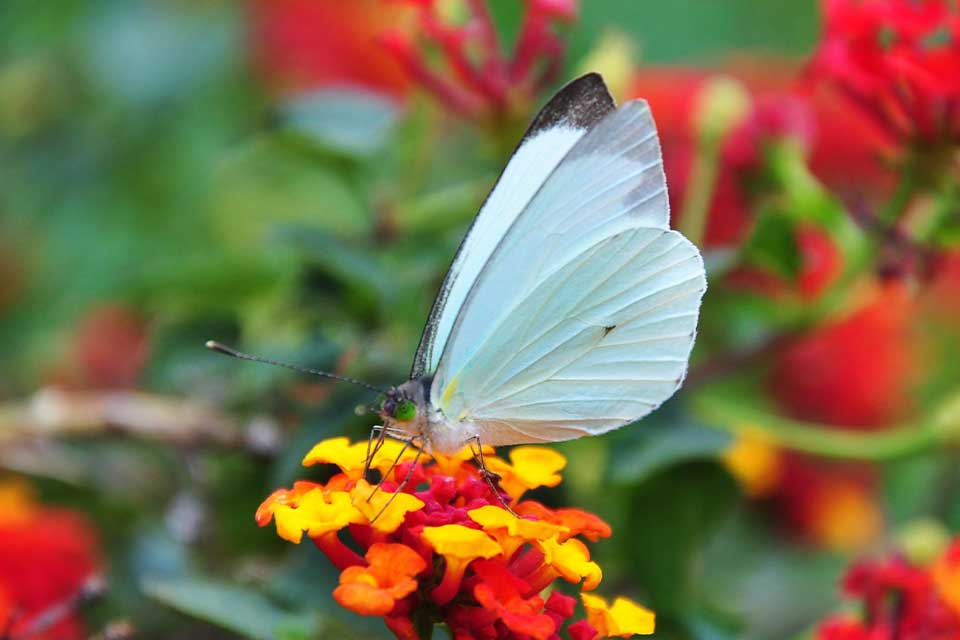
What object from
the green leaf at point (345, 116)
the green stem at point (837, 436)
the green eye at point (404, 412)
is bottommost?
the green eye at point (404, 412)

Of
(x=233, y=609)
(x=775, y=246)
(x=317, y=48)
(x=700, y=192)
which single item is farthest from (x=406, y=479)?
(x=317, y=48)

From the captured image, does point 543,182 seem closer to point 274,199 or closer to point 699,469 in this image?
point 699,469

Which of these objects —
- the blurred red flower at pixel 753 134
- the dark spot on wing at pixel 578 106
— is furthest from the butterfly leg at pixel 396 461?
the blurred red flower at pixel 753 134

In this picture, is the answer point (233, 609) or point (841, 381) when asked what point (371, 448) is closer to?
point (233, 609)

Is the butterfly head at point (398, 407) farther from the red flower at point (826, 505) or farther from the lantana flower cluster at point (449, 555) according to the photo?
the red flower at point (826, 505)

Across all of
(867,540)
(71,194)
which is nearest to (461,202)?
(867,540)

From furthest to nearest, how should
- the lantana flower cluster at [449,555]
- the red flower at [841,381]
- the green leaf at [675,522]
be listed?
1. the red flower at [841,381]
2. the green leaf at [675,522]
3. the lantana flower cluster at [449,555]

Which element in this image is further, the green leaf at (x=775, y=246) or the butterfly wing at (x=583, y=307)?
the green leaf at (x=775, y=246)
